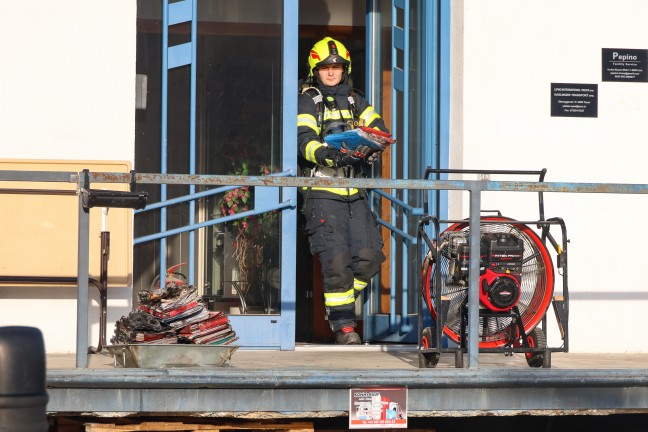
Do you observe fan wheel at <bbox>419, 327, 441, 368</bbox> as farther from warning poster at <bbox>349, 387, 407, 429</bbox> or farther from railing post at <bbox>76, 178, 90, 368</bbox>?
railing post at <bbox>76, 178, 90, 368</bbox>

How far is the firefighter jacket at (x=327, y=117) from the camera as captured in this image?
808cm

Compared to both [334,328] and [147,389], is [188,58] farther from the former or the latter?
[147,389]

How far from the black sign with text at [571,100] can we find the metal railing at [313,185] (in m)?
1.69

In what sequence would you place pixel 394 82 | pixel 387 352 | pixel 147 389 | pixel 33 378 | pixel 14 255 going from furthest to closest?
pixel 394 82 → pixel 387 352 → pixel 14 255 → pixel 147 389 → pixel 33 378

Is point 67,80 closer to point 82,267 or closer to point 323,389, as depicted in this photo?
point 82,267

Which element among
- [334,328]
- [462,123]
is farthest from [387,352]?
[462,123]

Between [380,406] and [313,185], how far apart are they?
1120 millimetres

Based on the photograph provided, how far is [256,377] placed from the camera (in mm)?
6129

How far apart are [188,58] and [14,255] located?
65.8 inches

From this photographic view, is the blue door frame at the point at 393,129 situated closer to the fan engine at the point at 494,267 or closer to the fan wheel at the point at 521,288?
the fan wheel at the point at 521,288

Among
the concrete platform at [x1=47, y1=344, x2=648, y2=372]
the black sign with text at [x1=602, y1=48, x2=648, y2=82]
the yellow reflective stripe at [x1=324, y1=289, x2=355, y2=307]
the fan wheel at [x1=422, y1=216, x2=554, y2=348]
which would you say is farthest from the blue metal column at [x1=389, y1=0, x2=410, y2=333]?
the fan wheel at [x1=422, y1=216, x2=554, y2=348]

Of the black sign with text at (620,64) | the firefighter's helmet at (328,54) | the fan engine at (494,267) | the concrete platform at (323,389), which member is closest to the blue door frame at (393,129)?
the firefighter's helmet at (328,54)

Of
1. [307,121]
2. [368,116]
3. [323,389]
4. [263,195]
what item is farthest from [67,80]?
[323,389]

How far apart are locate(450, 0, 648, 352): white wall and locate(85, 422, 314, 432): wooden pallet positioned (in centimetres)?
237
